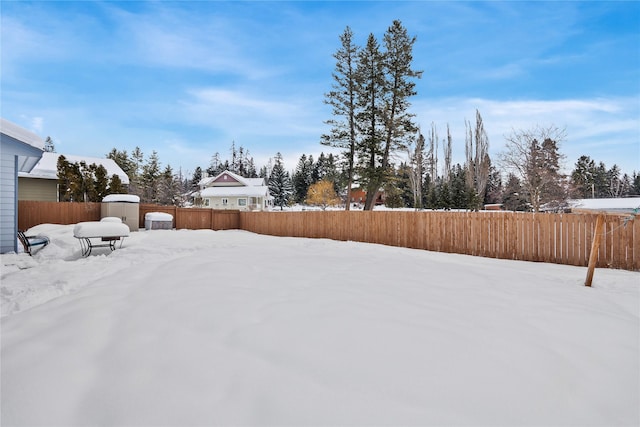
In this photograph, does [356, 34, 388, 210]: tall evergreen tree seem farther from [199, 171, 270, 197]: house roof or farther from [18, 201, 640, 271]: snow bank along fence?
[199, 171, 270, 197]: house roof

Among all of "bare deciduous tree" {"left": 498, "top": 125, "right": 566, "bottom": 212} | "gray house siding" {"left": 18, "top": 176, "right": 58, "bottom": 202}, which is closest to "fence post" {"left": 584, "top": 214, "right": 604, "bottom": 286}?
"bare deciduous tree" {"left": 498, "top": 125, "right": 566, "bottom": 212}

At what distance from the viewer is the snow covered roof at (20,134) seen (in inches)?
255

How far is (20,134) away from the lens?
6797 millimetres

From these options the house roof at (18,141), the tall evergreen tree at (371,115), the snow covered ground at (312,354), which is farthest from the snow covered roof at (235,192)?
the snow covered ground at (312,354)

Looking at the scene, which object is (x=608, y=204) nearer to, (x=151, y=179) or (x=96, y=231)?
(x=96, y=231)

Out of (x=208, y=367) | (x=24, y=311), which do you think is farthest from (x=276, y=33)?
(x=208, y=367)

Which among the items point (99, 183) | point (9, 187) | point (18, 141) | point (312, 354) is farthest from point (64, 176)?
point (312, 354)

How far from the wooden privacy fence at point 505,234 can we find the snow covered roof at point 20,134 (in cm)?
972

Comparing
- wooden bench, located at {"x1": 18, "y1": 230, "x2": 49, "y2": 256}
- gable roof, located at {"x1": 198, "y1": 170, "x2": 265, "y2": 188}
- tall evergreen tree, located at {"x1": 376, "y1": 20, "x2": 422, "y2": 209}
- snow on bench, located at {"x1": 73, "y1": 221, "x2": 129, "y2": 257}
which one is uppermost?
tall evergreen tree, located at {"x1": 376, "y1": 20, "x2": 422, "y2": 209}

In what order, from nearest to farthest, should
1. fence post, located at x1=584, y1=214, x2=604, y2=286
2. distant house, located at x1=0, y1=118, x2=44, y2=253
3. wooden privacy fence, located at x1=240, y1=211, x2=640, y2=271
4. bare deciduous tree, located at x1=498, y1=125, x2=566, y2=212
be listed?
fence post, located at x1=584, y1=214, x2=604, y2=286
wooden privacy fence, located at x1=240, y1=211, x2=640, y2=271
distant house, located at x1=0, y1=118, x2=44, y2=253
bare deciduous tree, located at x1=498, y1=125, x2=566, y2=212

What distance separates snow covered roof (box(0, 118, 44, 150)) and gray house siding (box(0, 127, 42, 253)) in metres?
0.11

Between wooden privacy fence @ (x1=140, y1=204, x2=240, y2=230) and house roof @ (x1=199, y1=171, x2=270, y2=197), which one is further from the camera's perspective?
house roof @ (x1=199, y1=171, x2=270, y2=197)

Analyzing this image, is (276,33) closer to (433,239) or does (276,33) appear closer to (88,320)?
(433,239)

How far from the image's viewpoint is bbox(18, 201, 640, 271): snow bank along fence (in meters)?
6.50
